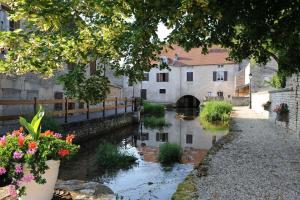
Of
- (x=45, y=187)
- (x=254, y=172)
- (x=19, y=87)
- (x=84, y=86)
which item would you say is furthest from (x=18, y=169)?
(x=19, y=87)

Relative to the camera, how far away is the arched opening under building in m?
46.2

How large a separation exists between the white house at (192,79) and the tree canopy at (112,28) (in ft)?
117

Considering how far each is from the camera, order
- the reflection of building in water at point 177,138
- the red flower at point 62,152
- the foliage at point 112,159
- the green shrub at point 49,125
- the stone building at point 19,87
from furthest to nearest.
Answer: the reflection of building in water at point 177,138 → the stone building at point 19,87 → the green shrub at point 49,125 → the foliage at point 112,159 → the red flower at point 62,152

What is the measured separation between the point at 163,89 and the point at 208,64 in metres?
6.55

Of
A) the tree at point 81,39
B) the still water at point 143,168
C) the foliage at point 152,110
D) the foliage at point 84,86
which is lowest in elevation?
the still water at point 143,168

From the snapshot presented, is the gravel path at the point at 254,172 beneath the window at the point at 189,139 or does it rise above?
above

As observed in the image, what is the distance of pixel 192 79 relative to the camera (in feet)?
144

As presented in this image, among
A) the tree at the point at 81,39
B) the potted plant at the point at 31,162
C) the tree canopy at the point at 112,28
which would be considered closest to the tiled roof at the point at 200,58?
the tree canopy at the point at 112,28

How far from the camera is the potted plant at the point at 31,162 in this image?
3336 mm

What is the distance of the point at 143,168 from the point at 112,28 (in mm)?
5392

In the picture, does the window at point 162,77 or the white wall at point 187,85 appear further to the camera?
the window at point 162,77

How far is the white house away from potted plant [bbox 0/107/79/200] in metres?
38.4

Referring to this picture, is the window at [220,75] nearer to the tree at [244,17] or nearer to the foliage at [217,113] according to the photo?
the foliage at [217,113]

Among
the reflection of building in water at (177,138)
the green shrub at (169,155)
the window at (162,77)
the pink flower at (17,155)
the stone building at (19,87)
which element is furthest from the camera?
the window at (162,77)
